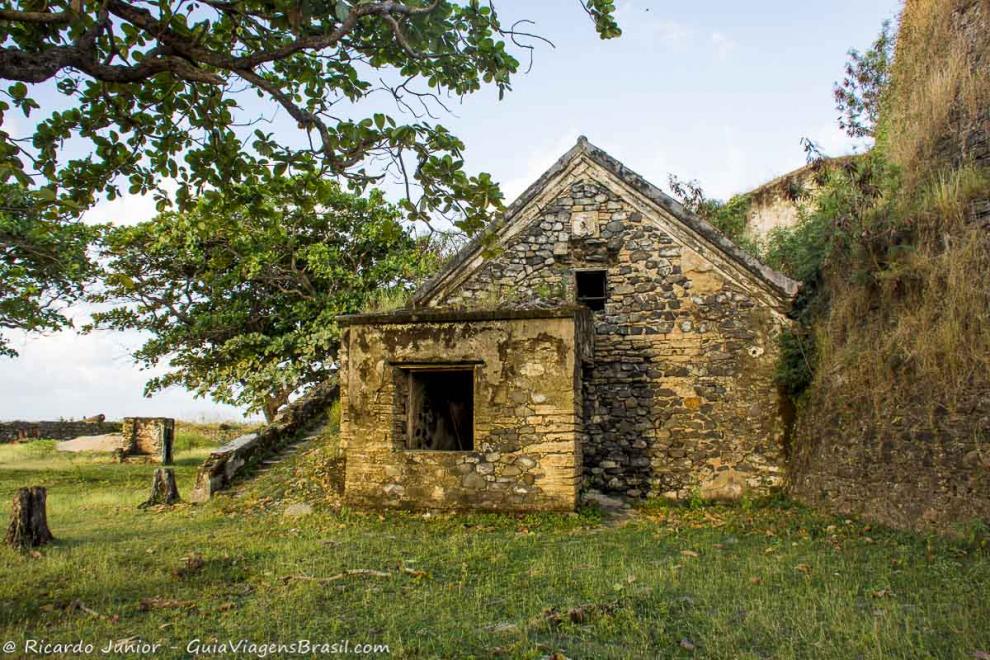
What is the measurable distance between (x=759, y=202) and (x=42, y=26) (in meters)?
17.2

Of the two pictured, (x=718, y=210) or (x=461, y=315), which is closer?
(x=461, y=315)

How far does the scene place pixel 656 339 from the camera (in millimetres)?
12289

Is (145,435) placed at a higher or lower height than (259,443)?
lower

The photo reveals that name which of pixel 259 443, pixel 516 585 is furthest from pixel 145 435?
pixel 516 585

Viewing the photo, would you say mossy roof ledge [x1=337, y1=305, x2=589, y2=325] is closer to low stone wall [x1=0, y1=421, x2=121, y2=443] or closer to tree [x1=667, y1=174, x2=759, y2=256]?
tree [x1=667, y1=174, x2=759, y2=256]

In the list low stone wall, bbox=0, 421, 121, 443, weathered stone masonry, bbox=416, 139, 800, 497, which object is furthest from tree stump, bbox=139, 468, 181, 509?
low stone wall, bbox=0, 421, 121, 443

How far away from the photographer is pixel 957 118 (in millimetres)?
11117

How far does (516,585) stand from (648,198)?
324 inches

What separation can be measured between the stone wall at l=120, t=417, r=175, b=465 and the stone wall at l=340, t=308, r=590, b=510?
43.7ft

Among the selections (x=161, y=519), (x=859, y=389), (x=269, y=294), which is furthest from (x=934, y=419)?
(x=269, y=294)

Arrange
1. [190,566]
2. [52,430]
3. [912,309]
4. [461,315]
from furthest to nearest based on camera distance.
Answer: [52,430]
[461,315]
[912,309]
[190,566]

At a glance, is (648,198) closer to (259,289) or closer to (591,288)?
(591,288)

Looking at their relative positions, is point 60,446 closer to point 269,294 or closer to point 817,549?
point 269,294

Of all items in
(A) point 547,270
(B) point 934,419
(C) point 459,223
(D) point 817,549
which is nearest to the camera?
(C) point 459,223
